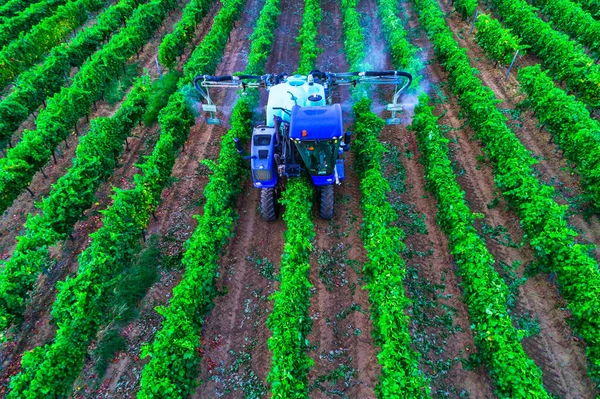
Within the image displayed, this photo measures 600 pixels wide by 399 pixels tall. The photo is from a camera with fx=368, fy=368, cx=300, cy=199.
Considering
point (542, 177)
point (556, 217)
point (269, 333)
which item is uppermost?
point (556, 217)

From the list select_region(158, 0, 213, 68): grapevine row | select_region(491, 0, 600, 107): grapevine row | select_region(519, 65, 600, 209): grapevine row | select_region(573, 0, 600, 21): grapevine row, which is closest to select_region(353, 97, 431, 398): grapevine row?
select_region(519, 65, 600, 209): grapevine row

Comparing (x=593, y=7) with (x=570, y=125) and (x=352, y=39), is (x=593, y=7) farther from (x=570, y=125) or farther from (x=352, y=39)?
(x=352, y=39)

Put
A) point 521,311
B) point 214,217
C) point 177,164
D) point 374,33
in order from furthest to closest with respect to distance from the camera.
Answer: point 374,33
point 177,164
point 214,217
point 521,311

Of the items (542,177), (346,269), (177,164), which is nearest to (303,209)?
(346,269)

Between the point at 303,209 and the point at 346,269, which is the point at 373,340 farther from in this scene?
the point at 303,209

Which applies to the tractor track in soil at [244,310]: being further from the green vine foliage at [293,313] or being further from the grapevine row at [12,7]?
the grapevine row at [12,7]

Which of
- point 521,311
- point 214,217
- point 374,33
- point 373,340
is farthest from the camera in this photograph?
point 374,33
